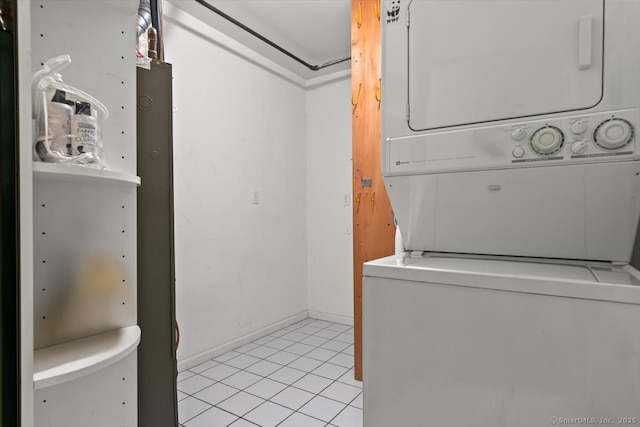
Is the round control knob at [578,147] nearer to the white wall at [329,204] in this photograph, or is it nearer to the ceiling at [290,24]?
the ceiling at [290,24]

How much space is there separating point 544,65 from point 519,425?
959 millimetres

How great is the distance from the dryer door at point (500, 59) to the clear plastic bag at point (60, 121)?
0.99 meters

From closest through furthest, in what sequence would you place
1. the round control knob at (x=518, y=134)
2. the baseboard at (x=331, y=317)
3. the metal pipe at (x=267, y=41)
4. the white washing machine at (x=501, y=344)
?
1. the white washing machine at (x=501, y=344)
2. the round control knob at (x=518, y=134)
3. the metal pipe at (x=267, y=41)
4. the baseboard at (x=331, y=317)

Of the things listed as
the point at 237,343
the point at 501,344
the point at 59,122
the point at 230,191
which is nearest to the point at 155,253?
the point at 59,122

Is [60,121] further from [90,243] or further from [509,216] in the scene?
[509,216]

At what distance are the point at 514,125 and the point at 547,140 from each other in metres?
0.10

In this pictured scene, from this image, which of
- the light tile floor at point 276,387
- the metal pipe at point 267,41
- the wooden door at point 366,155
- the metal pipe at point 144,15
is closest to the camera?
the metal pipe at point 144,15

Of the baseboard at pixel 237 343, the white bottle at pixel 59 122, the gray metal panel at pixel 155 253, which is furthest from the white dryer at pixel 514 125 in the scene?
the baseboard at pixel 237 343

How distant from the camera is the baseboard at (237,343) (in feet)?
7.75

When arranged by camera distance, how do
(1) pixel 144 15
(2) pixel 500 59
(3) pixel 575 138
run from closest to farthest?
(3) pixel 575 138 → (2) pixel 500 59 → (1) pixel 144 15

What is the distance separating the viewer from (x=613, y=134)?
0.82 metres

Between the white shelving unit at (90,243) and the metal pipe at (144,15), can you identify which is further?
the metal pipe at (144,15)

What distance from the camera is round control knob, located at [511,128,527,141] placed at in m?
0.93

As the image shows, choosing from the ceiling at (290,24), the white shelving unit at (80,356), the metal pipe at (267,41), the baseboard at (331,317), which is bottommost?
the baseboard at (331,317)
